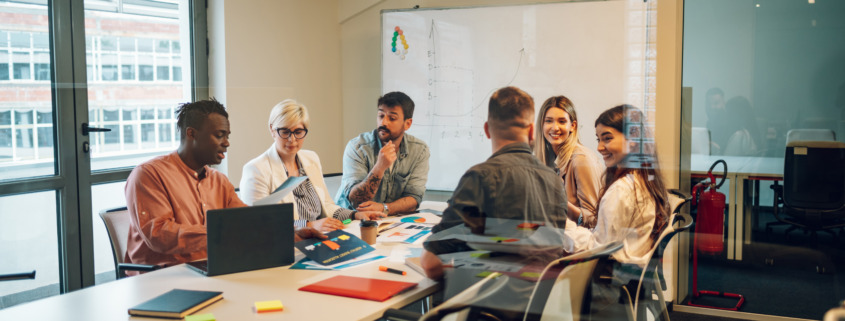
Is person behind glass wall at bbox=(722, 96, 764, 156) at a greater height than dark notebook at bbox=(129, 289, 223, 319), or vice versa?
person behind glass wall at bbox=(722, 96, 764, 156)

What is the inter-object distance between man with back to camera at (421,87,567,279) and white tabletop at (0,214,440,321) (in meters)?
0.39

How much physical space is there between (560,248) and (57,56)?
8.15 feet

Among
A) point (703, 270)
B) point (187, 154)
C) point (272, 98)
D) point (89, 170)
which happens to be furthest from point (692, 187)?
point (89, 170)

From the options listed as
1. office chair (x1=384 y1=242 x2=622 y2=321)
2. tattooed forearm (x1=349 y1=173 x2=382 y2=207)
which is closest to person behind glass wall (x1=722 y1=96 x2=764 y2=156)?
office chair (x1=384 y1=242 x2=622 y2=321)

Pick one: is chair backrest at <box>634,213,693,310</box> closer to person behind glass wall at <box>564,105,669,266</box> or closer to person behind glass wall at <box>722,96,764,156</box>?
person behind glass wall at <box>564,105,669,266</box>

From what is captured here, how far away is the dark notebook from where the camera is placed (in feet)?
5.35

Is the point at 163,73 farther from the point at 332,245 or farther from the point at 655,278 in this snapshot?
the point at 655,278

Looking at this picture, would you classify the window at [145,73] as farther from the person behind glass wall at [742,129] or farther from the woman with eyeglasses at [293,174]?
the person behind glass wall at [742,129]

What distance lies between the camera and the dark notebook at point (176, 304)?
5.35 feet

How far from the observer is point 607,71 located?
9.59ft

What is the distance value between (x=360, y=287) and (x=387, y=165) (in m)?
1.31

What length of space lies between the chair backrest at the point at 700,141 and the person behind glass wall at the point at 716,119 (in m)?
0.02

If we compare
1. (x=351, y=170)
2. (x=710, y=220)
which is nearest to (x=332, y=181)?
(x=351, y=170)

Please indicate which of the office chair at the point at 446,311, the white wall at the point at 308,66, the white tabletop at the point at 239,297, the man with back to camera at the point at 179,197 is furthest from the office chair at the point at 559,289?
the white wall at the point at 308,66
